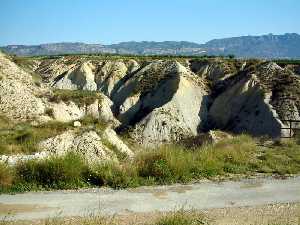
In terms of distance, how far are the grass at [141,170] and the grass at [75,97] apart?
2827cm

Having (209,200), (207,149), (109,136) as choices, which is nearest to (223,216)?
(209,200)

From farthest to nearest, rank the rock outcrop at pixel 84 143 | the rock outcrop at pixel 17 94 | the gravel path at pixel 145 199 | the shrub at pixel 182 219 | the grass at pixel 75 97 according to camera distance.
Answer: the grass at pixel 75 97 < the rock outcrop at pixel 17 94 < the rock outcrop at pixel 84 143 < the gravel path at pixel 145 199 < the shrub at pixel 182 219

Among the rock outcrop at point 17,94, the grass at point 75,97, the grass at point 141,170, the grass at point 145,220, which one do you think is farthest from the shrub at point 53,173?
the grass at point 75,97

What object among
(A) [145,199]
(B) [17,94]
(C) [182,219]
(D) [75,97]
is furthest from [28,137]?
(D) [75,97]

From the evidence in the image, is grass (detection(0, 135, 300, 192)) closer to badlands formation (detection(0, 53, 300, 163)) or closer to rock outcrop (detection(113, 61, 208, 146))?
badlands formation (detection(0, 53, 300, 163))

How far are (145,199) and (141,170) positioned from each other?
1.70 metres

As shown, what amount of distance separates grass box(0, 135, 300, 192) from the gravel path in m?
0.41

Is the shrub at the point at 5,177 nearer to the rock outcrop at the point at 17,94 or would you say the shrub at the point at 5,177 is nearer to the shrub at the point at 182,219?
the shrub at the point at 182,219

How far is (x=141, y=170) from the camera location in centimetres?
1201

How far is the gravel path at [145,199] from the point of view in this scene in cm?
949

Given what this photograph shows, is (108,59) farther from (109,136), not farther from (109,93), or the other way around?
(109,136)

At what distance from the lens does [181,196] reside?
10641 millimetres

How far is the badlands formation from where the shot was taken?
3844cm

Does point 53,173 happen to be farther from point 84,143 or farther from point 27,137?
point 84,143
